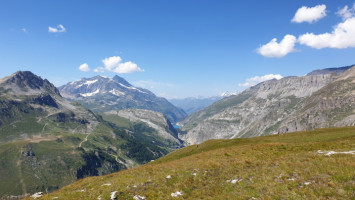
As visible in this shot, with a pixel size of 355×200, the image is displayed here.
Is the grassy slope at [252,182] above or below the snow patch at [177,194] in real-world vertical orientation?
above

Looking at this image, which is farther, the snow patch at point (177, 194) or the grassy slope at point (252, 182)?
the snow patch at point (177, 194)

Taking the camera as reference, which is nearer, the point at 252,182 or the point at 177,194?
the point at 252,182

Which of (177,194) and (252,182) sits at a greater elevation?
(252,182)

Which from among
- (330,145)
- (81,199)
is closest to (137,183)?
(81,199)

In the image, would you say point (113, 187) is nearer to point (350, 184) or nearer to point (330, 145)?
point (350, 184)

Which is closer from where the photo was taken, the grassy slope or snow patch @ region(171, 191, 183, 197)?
the grassy slope

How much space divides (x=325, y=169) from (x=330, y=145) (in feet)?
63.6

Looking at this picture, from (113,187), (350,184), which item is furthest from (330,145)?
(113,187)

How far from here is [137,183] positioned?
24938 millimetres

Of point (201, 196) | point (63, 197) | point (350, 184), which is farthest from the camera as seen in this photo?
point (63, 197)

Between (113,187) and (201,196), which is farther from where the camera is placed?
(113,187)

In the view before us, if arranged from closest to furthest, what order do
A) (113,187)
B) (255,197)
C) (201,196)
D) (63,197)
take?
(255,197) < (201,196) < (63,197) < (113,187)

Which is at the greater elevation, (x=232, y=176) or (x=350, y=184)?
(x=350, y=184)

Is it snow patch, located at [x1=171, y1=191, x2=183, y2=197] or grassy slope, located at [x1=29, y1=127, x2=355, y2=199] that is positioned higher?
grassy slope, located at [x1=29, y1=127, x2=355, y2=199]
